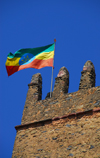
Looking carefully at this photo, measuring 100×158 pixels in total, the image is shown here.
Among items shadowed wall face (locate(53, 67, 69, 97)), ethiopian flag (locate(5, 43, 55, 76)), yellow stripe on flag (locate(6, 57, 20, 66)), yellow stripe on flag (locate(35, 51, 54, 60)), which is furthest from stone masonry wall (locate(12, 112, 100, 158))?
yellow stripe on flag (locate(6, 57, 20, 66))

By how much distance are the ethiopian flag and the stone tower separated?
1716 mm

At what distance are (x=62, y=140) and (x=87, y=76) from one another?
9.76 ft

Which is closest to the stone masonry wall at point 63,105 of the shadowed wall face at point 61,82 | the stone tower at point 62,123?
the stone tower at point 62,123

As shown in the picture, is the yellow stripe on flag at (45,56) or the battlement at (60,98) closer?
the battlement at (60,98)

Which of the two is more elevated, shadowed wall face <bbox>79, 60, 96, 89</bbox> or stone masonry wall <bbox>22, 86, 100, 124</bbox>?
shadowed wall face <bbox>79, 60, 96, 89</bbox>

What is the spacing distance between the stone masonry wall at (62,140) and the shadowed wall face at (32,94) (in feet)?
2.55

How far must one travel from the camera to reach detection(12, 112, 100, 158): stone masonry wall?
A: 12.3m

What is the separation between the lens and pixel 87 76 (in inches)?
581

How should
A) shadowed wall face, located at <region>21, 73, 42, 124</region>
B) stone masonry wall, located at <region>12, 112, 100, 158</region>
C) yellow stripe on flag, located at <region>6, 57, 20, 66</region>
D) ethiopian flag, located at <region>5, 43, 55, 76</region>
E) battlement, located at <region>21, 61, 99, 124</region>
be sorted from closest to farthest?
stone masonry wall, located at <region>12, 112, 100, 158</region>, battlement, located at <region>21, 61, 99, 124</region>, shadowed wall face, located at <region>21, 73, 42, 124</region>, ethiopian flag, located at <region>5, 43, 55, 76</region>, yellow stripe on flag, located at <region>6, 57, 20, 66</region>

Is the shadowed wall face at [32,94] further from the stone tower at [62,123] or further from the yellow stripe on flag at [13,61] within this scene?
the yellow stripe on flag at [13,61]

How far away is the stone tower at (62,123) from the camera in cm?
1256

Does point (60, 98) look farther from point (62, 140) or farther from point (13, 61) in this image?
point (13, 61)

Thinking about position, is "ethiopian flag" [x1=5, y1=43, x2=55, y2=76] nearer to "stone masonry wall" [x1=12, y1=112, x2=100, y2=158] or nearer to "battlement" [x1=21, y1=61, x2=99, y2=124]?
"battlement" [x1=21, y1=61, x2=99, y2=124]

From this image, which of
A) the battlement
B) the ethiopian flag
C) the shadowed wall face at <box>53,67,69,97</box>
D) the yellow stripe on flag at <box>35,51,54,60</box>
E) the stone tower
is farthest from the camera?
the yellow stripe on flag at <box>35,51,54,60</box>
